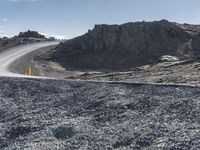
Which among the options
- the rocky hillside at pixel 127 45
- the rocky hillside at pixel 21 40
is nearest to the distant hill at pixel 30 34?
the rocky hillside at pixel 21 40

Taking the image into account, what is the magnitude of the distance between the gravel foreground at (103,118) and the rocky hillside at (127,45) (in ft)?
138

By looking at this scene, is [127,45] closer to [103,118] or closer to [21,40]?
[21,40]

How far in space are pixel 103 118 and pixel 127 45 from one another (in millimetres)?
52593

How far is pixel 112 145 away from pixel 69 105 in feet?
22.6

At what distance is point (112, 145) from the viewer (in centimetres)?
1745

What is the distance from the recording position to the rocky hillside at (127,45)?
69875mm

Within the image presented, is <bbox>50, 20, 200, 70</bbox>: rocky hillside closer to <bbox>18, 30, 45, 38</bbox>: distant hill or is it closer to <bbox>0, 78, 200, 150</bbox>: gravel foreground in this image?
<bbox>18, 30, 45, 38</bbox>: distant hill

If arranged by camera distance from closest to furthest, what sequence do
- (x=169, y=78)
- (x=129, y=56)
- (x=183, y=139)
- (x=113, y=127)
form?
(x=183, y=139), (x=113, y=127), (x=169, y=78), (x=129, y=56)

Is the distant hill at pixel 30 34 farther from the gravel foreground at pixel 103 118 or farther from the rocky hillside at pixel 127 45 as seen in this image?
the gravel foreground at pixel 103 118

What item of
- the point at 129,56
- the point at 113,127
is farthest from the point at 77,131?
the point at 129,56

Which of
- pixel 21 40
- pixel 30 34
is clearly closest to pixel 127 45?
pixel 21 40

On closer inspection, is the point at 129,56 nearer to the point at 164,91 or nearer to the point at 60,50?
the point at 60,50

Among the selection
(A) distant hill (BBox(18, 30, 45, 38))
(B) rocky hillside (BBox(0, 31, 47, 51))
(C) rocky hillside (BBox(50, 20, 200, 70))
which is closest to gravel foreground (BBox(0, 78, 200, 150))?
(C) rocky hillside (BBox(50, 20, 200, 70))

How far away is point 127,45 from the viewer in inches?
2864
